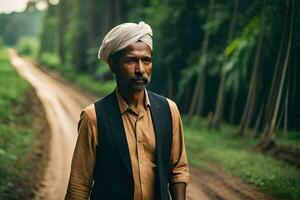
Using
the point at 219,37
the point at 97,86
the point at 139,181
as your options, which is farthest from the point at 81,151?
the point at 97,86

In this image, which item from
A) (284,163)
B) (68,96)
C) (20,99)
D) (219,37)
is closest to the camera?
(284,163)

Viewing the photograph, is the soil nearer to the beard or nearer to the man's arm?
the man's arm

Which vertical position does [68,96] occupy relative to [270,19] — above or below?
below

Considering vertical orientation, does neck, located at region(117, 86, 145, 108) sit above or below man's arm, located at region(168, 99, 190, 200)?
above

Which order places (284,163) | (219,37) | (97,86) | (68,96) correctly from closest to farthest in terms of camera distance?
(284,163) < (219,37) < (68,96) < (97,86)

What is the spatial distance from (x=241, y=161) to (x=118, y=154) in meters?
8.49

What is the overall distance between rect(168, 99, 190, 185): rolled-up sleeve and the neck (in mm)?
215

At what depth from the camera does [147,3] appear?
27.0m

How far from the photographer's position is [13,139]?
1355 cm

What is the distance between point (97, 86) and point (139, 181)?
2874 cm

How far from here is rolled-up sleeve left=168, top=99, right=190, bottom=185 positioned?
10.8 feet

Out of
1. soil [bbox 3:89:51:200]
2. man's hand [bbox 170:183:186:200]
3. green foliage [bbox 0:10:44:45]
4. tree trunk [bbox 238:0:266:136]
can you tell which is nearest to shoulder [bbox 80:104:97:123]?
man's hand [bbox 170:183:186:200]

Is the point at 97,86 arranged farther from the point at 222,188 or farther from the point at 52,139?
the point at 222,188

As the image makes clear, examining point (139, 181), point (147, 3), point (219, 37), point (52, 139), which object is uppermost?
point (147, 3)
